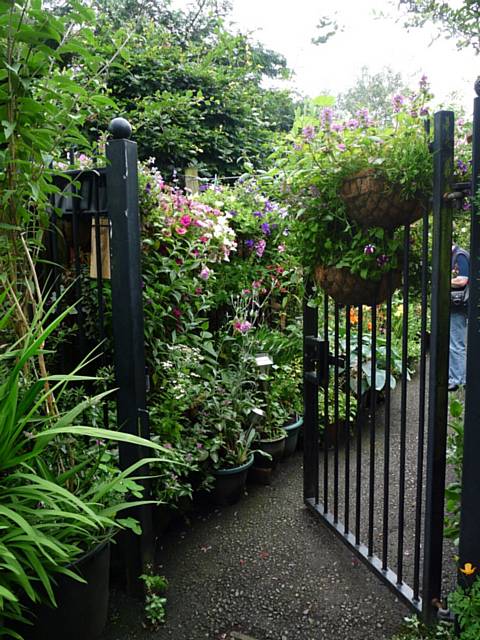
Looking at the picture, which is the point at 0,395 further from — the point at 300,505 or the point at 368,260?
the point at 300,505

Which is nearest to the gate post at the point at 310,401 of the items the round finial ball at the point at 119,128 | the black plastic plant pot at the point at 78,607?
the round finial ball at the point at 119,128

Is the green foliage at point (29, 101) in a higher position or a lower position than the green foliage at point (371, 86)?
lower

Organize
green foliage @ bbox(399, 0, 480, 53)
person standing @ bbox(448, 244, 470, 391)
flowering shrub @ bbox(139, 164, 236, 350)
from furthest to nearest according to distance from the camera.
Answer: person standing @ bbox(448, 244, 470, 391)
flowering shrub @ bbox(139, 164, 236, 350)
green foliage @ bbox(399, 0, 480, 53)

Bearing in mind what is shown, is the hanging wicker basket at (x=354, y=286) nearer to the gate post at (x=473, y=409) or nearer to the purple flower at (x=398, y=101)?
the gate post at (x=473, y=409)

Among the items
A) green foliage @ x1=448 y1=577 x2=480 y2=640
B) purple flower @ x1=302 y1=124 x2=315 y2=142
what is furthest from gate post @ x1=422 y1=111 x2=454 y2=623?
purple flower @ x1=302 y1=124 x2=315 y2=142

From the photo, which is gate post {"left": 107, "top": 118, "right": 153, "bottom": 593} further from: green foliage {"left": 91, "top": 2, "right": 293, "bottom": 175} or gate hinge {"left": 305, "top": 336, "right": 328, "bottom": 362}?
green foliage {"left": 91, "top": 2, "right": 293, "bottom": 175}

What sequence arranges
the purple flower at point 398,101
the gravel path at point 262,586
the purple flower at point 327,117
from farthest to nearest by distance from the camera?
the gravel path at point 262,586
the purple flower at point 327,117
the purple flower at point 398,101

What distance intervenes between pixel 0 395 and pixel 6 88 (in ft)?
3.04

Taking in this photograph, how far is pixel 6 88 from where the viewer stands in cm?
157

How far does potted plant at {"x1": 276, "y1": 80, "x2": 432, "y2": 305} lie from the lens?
179 centimetres

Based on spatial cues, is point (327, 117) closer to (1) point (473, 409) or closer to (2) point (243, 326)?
(1) point (473, 409)

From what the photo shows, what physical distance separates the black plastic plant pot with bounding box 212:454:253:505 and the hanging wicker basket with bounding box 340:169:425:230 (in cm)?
164

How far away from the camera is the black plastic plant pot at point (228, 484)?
2926mm

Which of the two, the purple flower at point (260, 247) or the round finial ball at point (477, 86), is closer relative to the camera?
the round finial ball at point (477, 86)
